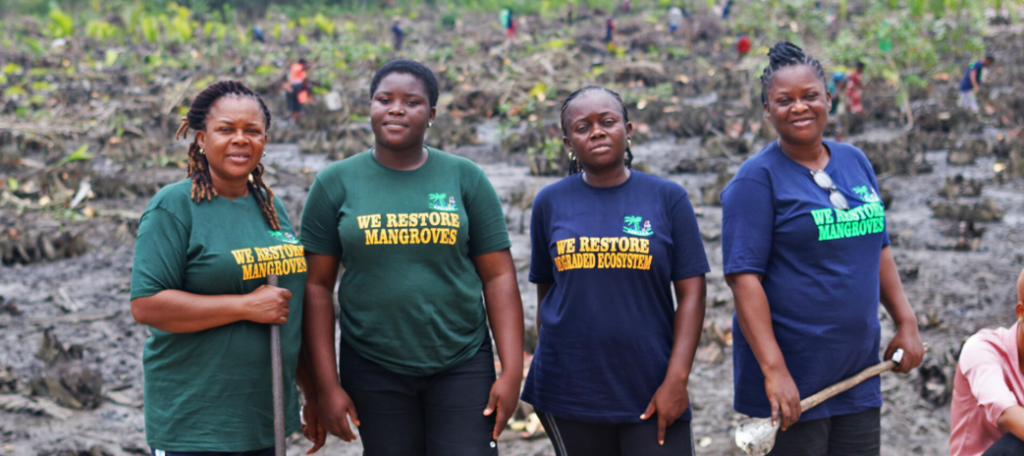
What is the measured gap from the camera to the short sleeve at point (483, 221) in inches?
103

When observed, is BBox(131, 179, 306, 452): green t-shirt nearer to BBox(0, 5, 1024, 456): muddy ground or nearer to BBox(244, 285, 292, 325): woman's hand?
BBox(244, 285, 292, 325): woman's hand

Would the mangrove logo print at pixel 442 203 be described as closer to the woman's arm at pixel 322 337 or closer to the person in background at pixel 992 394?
the woman's arm at pixel 322 337

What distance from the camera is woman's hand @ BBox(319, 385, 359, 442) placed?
2.53m

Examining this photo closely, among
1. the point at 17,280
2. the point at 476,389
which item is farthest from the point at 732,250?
the point at 17,280

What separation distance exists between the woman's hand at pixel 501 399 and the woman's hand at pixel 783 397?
0.80m

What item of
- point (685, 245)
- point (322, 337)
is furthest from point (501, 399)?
point (685, 245)

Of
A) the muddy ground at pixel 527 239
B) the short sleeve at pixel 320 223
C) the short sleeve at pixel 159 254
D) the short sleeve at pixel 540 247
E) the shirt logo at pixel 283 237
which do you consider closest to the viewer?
the short sleeve at pixel 159 254

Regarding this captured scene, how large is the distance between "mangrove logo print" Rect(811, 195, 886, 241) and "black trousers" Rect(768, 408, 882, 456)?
1.91ft

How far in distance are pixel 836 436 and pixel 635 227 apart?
0.95 metres

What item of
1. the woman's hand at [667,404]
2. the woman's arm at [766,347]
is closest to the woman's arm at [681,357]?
A: the woman's hand at [667,404]

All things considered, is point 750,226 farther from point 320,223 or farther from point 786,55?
point 320,223

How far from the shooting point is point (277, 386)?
234 cm

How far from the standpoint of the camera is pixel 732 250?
2.50m

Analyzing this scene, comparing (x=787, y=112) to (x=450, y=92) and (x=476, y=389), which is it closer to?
(x=476, y=389)
